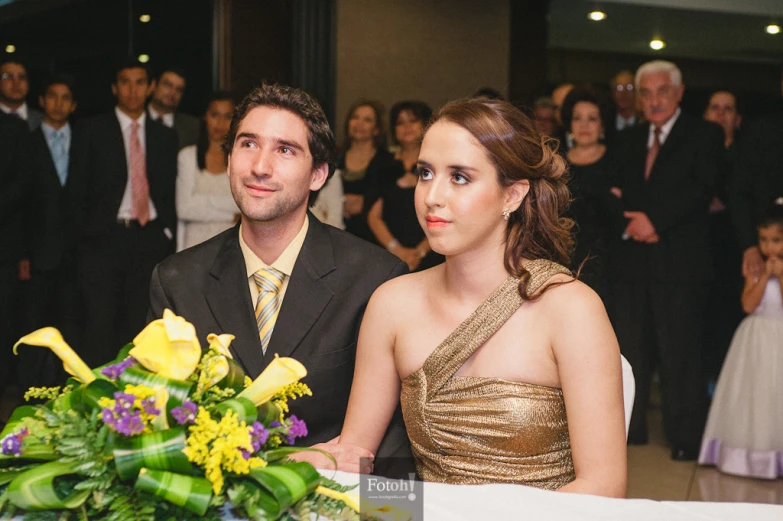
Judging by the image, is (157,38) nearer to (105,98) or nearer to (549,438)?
(105,98)

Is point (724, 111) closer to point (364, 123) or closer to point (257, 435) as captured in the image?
point (364, 123)

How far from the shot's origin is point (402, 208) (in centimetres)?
488

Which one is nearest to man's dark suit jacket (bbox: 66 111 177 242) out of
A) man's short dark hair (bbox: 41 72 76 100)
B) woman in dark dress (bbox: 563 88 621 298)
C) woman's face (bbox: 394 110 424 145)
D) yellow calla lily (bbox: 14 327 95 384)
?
man's short dark hair (bbox: 41 72 76 100)

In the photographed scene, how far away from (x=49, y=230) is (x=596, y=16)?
3.12 metres

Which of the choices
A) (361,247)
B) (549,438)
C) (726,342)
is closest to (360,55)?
(726,342)

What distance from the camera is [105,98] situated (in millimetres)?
5426

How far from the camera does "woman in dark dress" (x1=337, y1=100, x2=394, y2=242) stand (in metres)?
4.99

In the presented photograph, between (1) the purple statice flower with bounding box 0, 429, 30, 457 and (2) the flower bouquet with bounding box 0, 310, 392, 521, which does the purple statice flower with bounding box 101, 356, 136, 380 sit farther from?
(1) the purple statice flower with bounding box 0, 429, 30, 457

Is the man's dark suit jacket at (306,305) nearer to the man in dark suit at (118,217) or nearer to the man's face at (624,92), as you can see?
the man in dark suit at (118,217)

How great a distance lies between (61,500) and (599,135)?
3.76m

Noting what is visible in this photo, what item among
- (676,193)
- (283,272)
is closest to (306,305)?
(283,272)

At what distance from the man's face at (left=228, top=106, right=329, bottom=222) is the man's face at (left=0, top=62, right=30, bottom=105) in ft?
10.5

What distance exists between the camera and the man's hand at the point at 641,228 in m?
4.60

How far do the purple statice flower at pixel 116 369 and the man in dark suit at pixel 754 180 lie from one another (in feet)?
12.1
